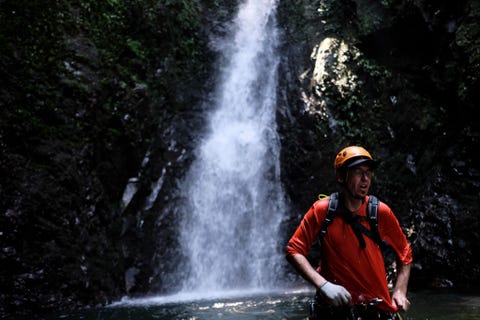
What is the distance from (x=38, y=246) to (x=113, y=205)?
2.69m

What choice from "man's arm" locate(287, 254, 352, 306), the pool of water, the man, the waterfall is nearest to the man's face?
the man

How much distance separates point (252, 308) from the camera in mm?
7547

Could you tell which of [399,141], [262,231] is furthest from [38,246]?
[399,141]

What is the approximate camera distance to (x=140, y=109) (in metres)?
12.2

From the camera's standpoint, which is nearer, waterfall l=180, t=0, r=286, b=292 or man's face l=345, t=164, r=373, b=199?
man's face l=345, t=164, r=373, b=199

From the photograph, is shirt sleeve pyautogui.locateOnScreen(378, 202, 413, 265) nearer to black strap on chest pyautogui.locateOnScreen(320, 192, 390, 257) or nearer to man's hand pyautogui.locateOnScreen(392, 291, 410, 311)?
black strap on chest pyautogui.locateOnScreen(320, 192, 390, 257)

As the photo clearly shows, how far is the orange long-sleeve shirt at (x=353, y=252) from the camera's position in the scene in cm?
269

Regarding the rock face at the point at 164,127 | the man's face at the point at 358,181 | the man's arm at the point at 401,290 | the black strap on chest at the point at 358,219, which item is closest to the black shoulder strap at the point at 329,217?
the black strap on chest at the point at 358,219

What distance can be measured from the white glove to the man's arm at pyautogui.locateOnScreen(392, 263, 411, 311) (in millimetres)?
452

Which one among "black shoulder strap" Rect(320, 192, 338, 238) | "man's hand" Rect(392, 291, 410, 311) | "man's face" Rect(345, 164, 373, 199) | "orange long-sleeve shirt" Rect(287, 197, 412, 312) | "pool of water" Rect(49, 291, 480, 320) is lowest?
"pool of water" Rect(49, 291, 480, 320)

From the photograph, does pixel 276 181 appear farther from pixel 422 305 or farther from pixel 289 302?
pixel 422 305

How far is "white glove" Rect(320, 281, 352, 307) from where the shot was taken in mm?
2428

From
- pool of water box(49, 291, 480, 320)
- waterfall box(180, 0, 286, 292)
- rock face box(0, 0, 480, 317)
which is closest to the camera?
pool of water box(49, 291, 480, 320)

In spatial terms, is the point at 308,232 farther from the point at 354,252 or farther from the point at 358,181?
the point at 358,181
